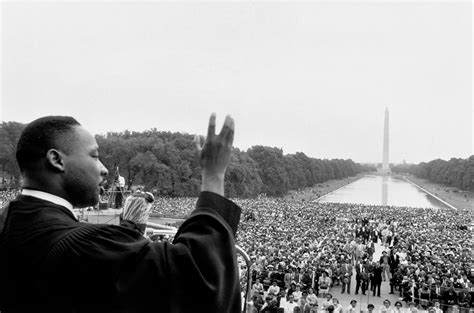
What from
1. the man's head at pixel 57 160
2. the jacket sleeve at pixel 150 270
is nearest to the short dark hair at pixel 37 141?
the man's head at pixel 57 160

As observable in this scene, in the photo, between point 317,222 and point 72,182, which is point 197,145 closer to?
point 72,182

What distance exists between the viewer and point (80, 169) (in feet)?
4.75

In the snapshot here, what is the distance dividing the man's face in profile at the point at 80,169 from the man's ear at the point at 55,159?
0.01 meters

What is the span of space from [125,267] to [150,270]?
2.7 inches

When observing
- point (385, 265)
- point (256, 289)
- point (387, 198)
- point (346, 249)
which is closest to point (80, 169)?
point (256, 289)

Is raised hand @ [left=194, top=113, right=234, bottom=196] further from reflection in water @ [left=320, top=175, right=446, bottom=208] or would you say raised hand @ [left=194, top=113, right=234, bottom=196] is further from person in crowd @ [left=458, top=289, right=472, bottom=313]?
reflection in water @ [left=320, top=175, right=446, bottom=208]

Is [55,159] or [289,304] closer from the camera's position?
[55,159]

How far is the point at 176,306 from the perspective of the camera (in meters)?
1.13

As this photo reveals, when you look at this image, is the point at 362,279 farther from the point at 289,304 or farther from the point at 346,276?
the point at 289,304

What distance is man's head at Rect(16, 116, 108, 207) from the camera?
1.41 metres

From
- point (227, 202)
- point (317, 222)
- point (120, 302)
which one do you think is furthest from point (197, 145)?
point (317, 222)

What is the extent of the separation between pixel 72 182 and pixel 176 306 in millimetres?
570

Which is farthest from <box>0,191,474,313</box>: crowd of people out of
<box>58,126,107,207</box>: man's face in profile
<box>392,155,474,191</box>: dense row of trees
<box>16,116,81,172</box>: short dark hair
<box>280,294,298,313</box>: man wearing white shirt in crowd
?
<box>392,155,474,191</box>: dense row of trees

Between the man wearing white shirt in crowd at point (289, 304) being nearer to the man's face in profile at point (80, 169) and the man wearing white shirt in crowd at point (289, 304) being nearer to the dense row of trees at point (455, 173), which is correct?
the man's face in profile at point (80, 169)
